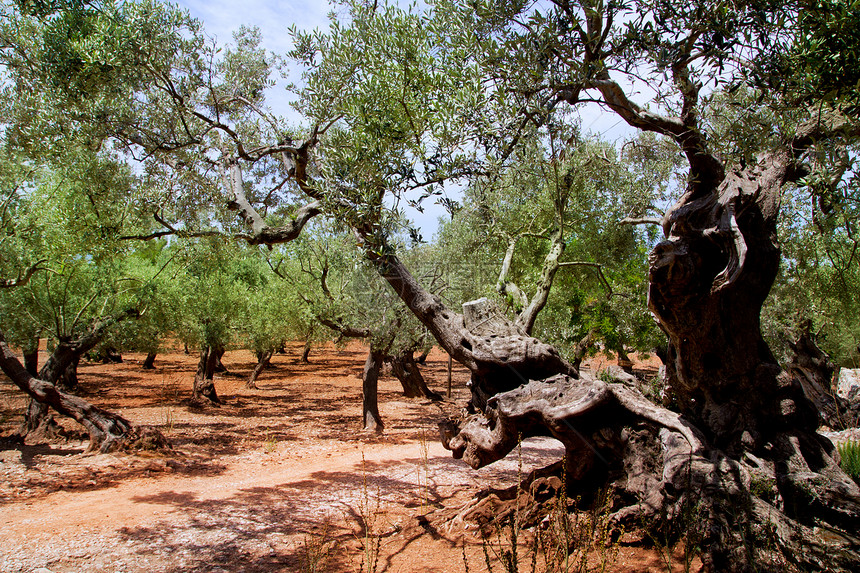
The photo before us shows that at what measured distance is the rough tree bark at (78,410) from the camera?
9461 millimetres

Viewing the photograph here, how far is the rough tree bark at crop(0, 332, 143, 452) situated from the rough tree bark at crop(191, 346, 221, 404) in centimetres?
669

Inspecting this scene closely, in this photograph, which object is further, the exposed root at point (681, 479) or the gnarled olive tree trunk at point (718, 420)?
the gnarled olive tree trunk at point (718, 420)

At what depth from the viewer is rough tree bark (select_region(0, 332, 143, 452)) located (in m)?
9.46

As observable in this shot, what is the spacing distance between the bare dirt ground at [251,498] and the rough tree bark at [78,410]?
0.38 metres

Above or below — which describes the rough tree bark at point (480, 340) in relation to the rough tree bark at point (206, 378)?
above

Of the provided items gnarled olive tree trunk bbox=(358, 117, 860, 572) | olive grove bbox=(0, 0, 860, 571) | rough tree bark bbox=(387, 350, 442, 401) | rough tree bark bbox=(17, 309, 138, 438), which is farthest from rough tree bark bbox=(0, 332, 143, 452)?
rough tree bark bbox=(387, 350, 442, 401)

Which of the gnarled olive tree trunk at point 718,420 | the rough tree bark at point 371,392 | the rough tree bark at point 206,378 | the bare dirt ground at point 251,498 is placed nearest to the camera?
the gnarled olive tree trunk at point 718,420

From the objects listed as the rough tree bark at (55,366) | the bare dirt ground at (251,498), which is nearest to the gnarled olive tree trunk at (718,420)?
the bare dirt ground at (251,498)

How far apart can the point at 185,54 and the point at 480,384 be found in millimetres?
6459

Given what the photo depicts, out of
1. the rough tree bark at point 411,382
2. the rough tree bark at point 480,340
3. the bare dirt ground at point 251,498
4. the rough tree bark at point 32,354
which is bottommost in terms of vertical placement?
the bare dirt ground at point 251,498

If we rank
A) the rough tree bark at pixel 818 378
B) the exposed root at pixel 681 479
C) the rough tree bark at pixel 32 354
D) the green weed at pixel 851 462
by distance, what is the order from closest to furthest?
1. the exposed root at pixel 681 479
2. the green weed at pixel 851 462
3. the rough tree bark at pixel 818 378
4. the rough tree bark at pixel 32 354

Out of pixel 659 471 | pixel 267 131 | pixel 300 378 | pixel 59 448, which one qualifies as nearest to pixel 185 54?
pixel 267 131

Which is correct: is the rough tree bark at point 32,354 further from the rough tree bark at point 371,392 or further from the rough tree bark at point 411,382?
the rough tree bark at point 411,382

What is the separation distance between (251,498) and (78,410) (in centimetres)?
466
